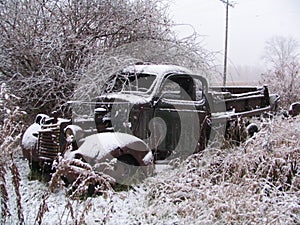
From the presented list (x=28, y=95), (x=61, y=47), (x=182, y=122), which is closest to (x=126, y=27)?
(x=61, y=47)

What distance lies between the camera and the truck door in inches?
177

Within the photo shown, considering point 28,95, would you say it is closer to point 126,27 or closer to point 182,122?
point 126,27

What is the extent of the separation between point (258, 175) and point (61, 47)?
421 cm

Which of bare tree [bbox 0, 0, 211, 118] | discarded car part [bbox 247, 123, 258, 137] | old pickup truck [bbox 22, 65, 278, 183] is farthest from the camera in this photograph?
bare tree [bbox 0, 0, 211, 118]

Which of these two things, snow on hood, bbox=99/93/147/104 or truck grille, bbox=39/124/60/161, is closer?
truck grille, bbox=39/124/60/161

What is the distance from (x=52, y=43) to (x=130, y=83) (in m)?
1.96

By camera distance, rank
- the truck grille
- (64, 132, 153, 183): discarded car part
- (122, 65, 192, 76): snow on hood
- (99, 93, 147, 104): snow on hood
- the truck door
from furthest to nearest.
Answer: (122, 65, 192, 76): snow on hood → the truck door → (99, 93, 147, 104): snow on hood → the truck grille → (64, 132, 153, 183): discarded car part

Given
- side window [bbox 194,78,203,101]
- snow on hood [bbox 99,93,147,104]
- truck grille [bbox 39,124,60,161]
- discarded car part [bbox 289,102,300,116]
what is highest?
side window [bbox 194,78,203,101]

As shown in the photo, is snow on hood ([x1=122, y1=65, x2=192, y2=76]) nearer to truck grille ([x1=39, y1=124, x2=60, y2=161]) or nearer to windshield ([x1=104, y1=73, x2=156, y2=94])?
windshield ([x1=104, y1=73, x2=156, y2=94])

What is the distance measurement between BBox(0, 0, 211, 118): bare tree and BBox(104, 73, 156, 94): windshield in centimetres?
71

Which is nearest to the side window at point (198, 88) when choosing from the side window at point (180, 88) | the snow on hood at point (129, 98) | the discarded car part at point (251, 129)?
the side window at point (180, 88)

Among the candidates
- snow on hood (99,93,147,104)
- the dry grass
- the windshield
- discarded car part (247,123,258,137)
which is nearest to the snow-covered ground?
the dry grass

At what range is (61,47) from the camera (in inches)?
233

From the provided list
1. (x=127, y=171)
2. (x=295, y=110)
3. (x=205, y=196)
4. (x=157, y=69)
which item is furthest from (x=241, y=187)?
(x=295, y=110)
